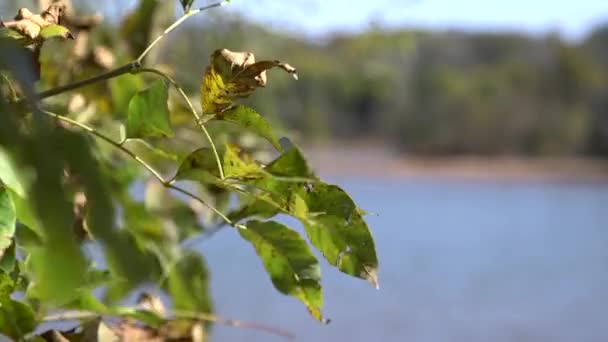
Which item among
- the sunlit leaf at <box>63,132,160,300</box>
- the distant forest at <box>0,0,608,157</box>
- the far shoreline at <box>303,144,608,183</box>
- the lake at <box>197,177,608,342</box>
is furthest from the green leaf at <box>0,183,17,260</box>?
the far shoreline at <box>303,144,608,183</box>

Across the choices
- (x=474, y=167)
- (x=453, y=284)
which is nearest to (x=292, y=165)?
(x=453, y=284)

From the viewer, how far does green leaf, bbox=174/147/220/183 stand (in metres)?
0.22

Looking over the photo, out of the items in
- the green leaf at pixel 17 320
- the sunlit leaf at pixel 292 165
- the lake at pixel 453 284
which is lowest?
the lake at pixel 453 284

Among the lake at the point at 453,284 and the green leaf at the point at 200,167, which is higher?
the green leaf at the point at 200,167

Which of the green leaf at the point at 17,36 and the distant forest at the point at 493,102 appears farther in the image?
the distant forest at the point at 493,102

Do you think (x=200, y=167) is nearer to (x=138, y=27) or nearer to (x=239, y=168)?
(x=239, y=168)

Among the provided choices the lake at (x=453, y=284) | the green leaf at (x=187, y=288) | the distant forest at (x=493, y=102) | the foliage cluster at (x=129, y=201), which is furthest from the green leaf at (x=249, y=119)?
the distant forest at (x=493, y=102)

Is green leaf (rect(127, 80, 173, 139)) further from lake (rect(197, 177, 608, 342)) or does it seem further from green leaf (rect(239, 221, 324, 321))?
lake (rect(197, 177, 608, 342))

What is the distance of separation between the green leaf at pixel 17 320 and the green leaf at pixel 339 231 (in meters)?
0.09

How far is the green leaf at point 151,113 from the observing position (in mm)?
233

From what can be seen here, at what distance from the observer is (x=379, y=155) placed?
722 centimetres

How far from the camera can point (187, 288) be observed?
0.38 meters

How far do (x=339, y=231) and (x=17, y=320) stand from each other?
10cm

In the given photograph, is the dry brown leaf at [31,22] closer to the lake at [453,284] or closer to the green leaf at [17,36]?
the green leaf at [17,36]
